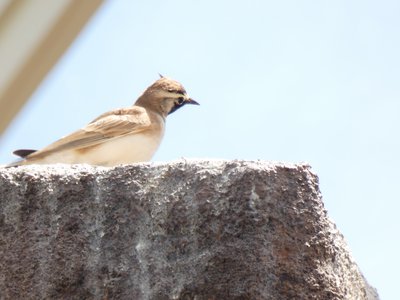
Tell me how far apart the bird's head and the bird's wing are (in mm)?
267

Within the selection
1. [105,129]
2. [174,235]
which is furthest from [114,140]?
[174,235]

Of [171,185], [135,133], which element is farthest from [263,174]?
[135,133]

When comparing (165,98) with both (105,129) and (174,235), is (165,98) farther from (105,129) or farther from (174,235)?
(174,235)

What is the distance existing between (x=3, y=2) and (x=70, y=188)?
1.78 metres

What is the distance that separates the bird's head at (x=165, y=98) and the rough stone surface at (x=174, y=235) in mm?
4246

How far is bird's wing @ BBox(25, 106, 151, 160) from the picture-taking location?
5.46 metres

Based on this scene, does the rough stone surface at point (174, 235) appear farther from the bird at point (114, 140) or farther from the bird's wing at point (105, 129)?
the bird's wing at point (105, 129)

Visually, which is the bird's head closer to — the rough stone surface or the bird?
the bird

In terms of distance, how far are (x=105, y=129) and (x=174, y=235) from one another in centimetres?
368

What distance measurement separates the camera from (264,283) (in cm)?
207

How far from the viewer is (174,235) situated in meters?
2.17

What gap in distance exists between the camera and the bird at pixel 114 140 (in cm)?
534

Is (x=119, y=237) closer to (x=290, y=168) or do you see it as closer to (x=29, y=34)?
(x=290, y=168)

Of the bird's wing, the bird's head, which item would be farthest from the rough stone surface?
the bird's head
